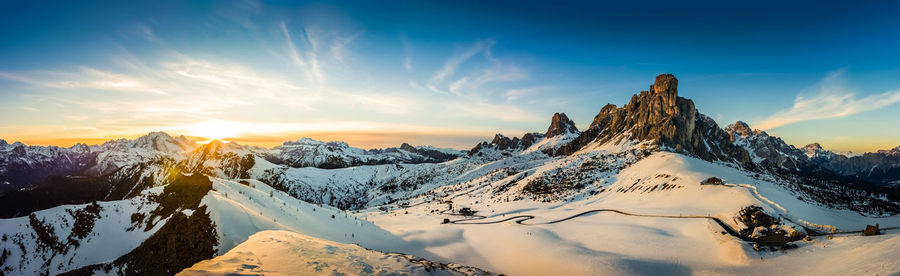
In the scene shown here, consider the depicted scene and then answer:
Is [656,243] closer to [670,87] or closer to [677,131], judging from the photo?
[677,131]

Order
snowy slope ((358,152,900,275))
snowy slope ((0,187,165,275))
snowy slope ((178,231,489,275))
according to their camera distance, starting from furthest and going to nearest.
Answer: snowy slope ((358,152,900,275)) → snowy slope ((0,187,165,275)) → snowy slope ((178,231,489,275))

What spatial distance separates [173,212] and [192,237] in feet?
19.2

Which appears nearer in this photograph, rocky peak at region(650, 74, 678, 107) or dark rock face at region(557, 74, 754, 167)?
dark rock face at region(557, 74, 754, 167)

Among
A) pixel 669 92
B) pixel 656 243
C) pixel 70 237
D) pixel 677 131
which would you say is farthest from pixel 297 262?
pixel 669 92

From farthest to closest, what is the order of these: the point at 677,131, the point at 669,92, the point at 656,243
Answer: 1. the point at 669,92
2. the point at 677,131
3. the point at 656,243

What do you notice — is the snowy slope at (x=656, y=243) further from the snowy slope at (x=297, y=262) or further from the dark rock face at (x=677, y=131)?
the dark rock face at (x=677, y=131)

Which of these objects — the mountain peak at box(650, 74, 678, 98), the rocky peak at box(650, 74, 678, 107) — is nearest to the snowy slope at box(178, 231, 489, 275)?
the rocky peak at box(650, 74, 678, 107)

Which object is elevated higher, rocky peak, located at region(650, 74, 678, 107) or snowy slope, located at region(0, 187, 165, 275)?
rocky peak, located at region(650, 74, 678, 107)

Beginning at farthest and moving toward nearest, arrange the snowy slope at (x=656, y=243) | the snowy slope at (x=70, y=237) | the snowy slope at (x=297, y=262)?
the snowy slope at (x=656, y=243) → the snowy slope at (x=70, y=237) → the snowy slope at (x=297, y=262)

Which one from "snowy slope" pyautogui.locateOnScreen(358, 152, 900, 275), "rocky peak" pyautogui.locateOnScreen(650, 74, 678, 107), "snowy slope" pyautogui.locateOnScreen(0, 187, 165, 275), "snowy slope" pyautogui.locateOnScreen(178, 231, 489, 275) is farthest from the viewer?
"rocky peak" pyautogui.locateOnScreen(650, 74, 678, 107)

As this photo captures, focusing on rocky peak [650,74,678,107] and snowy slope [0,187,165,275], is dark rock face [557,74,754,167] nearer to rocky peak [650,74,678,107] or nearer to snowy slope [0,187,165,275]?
rocky peak [650,74,678,107]

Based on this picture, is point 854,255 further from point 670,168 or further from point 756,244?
point 670,168

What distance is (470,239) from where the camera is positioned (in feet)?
136

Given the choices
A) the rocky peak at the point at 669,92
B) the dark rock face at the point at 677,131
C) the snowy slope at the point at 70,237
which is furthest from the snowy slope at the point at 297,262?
the rocky peak at the point at 669,92
